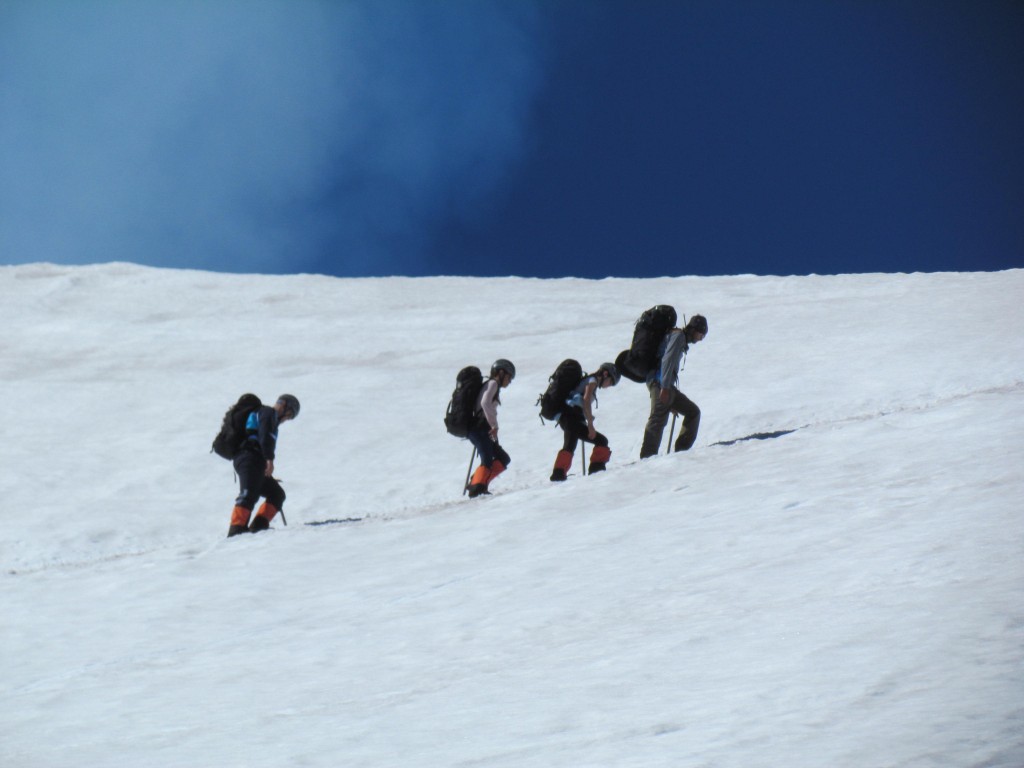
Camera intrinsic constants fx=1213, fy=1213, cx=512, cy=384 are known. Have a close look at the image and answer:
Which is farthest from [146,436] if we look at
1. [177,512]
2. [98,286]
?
[98,286]

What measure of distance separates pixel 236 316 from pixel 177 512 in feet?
46.4

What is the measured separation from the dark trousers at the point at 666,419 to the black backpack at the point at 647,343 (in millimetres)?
189

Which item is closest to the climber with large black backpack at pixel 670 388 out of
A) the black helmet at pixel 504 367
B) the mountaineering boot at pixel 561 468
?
the mountaineering boot at pixel 561 468

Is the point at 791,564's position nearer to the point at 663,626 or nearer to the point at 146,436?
the point at 663,626

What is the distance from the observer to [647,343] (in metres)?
12.1

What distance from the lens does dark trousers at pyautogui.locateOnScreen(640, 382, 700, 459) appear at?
1220 centimetres

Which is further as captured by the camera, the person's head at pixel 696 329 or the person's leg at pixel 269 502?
the person's leg at pixel 269 502

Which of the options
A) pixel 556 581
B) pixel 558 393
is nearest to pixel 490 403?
pixel 558 393

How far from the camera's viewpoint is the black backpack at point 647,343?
12.1 meters

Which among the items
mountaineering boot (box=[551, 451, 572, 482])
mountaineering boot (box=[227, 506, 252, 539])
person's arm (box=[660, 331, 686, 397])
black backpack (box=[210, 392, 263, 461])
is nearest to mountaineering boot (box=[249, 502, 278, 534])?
mountaineering boot (box=[227, 506, 252, 539])

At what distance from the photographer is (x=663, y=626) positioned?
22.2ft

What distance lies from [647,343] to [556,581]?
436 centimetres

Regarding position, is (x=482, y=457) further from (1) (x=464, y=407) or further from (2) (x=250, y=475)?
(2) (x=250, y=475)

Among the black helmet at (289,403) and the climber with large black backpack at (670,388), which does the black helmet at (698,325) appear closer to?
the climber with large black backpack at (670,388)
